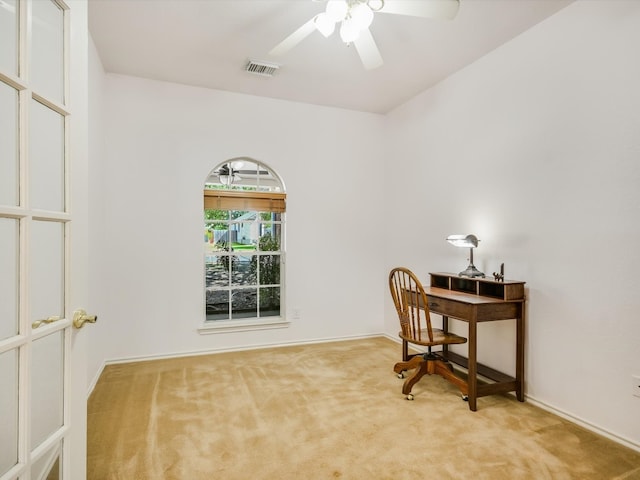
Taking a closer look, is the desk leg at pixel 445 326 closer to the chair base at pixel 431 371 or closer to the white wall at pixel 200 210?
the chair base at pixel 431 371

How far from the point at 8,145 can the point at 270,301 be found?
3762 mm

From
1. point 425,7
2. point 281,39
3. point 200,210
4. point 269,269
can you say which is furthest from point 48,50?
point 269,269

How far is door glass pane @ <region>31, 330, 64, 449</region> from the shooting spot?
46.5 inches

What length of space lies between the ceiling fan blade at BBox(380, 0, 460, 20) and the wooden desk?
6.01ft

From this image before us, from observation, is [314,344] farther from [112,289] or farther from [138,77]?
[138,77]

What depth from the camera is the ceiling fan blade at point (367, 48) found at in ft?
7.70

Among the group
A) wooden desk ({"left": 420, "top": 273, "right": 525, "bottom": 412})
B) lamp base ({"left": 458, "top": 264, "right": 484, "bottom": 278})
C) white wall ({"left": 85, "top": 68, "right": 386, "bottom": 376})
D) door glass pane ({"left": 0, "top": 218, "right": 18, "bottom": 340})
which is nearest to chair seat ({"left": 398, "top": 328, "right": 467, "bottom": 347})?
wooden desk ({"left": 420, "top": 273, "right": 525, "bottom": 412})

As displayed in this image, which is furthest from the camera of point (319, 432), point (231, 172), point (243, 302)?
point (243, 302)

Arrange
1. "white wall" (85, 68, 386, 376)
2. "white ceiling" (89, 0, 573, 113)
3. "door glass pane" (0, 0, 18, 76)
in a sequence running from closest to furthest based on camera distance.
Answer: "door glass pane" (0, 0, 18, 76) < "white ceiling" (89, 0, 573, 113) < "white wall" (85, 68, 386, 376)

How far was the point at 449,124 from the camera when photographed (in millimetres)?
3691

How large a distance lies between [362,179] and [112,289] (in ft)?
9.94

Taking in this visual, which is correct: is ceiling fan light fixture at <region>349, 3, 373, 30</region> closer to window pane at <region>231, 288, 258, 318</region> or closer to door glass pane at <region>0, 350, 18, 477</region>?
door glass pane at <region>0, 350, 18, 477</region>

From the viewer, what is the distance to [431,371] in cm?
298

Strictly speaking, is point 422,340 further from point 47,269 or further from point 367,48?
point 47,269
